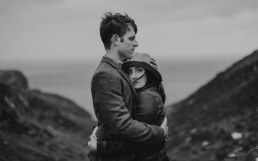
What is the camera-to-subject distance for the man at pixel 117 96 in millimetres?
6211

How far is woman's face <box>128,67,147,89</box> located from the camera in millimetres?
6719

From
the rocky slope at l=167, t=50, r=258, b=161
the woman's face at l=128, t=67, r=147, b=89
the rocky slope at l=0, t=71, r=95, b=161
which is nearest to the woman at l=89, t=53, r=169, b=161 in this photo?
the woman's face at l=128, t=67, r=147, b=89

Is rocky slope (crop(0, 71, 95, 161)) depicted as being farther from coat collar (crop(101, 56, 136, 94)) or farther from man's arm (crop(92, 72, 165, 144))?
man's arm (crop(92, 72, 165, 144))

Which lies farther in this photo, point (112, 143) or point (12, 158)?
point (12, 158)

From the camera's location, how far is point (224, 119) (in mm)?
22828

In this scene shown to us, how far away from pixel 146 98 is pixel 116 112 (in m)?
0.56

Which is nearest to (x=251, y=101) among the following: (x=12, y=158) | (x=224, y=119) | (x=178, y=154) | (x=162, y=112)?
(x=224, y=119)

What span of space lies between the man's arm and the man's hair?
0.73 metres

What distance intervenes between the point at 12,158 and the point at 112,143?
10567 mm

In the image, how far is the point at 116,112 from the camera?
20.2 ft

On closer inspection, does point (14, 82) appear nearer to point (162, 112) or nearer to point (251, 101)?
point (251, 101)

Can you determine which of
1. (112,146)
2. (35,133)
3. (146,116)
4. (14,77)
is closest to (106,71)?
(146,116)

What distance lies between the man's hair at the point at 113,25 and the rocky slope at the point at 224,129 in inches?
283

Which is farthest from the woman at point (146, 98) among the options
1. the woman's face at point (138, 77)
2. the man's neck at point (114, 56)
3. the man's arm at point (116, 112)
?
the man's arm at point (116, 112)
